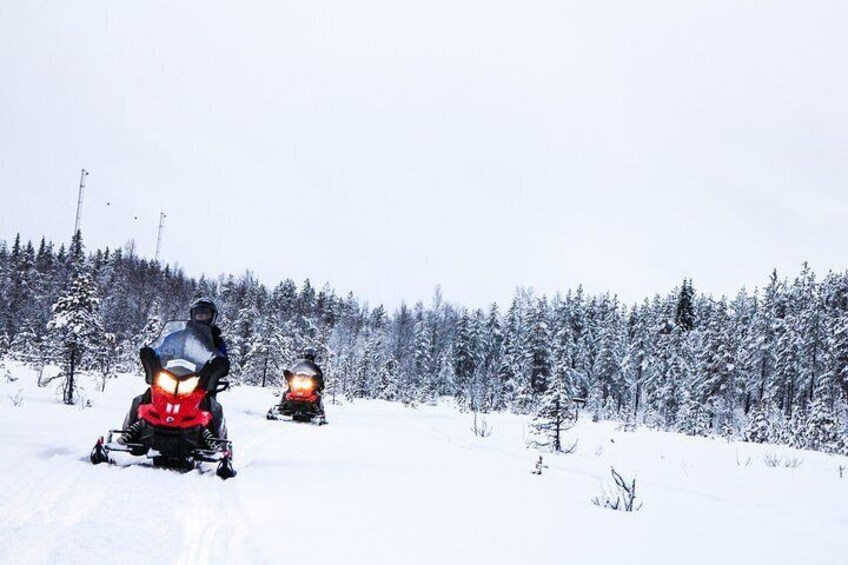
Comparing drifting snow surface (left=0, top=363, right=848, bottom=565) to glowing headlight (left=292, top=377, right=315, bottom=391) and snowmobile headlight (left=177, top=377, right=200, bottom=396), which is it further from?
glowing headlight (left=292, top=377, right=315, bottom=391)

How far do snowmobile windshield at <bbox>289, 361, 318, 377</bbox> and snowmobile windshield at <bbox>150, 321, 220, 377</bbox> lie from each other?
30.2 ft

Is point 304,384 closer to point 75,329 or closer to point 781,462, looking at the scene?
point 75,329

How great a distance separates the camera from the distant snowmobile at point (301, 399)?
16.8 m

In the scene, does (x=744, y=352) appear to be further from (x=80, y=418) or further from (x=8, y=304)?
(x=8, y=304)

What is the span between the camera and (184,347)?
24.2ft

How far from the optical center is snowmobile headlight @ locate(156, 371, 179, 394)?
7.03 m

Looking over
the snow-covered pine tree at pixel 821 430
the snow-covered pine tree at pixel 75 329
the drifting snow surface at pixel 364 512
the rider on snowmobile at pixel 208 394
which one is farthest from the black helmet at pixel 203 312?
the snow-covered pine tree at pixel 821 430

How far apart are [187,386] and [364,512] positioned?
2822 mm

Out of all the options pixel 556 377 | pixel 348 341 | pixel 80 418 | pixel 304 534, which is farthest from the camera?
pixel 348 341

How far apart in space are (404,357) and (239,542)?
11274cm

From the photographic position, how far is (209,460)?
7.12 meters

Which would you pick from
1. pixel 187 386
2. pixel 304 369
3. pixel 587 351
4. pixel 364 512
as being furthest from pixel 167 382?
pixel 587 351

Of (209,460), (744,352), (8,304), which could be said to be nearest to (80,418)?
(209,460)

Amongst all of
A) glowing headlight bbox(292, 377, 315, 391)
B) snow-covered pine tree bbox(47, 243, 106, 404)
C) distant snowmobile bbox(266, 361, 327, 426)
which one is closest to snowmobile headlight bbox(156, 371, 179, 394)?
distant snowmobile bbox(266, 361, 327, 426)
